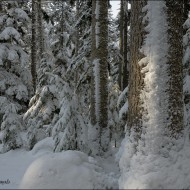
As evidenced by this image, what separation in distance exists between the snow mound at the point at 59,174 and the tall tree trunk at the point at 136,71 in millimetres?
1047

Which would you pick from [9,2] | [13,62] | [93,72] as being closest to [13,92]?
[13,62]

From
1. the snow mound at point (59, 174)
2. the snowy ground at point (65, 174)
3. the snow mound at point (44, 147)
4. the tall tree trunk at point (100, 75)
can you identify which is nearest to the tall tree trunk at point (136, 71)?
the snowy ground at point (65, 174)

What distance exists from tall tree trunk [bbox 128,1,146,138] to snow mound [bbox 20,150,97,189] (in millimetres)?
1047

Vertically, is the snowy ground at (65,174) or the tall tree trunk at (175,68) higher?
the tall tree trunk at (175,68)

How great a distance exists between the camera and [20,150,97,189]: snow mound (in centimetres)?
472

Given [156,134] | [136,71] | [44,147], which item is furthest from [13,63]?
[156,134]

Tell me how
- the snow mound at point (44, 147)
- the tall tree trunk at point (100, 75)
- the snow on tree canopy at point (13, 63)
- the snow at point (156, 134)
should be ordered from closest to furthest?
the snow at point (156, 134), the snow mound at point (44, 147), the tall tree trunk at point (100, 75), the snow on tree canopy at point (13, 63)

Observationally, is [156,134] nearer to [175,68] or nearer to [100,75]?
[175,68]

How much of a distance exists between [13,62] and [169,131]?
1330 cm

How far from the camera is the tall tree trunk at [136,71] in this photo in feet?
16.4

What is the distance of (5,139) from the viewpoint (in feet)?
34.1

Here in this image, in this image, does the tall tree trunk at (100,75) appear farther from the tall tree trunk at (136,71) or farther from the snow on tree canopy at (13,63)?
the snow on tree canopy at (13,63)

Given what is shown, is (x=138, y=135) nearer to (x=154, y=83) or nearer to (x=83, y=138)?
(x=154, y=83)

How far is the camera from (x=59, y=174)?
15.8 feet
